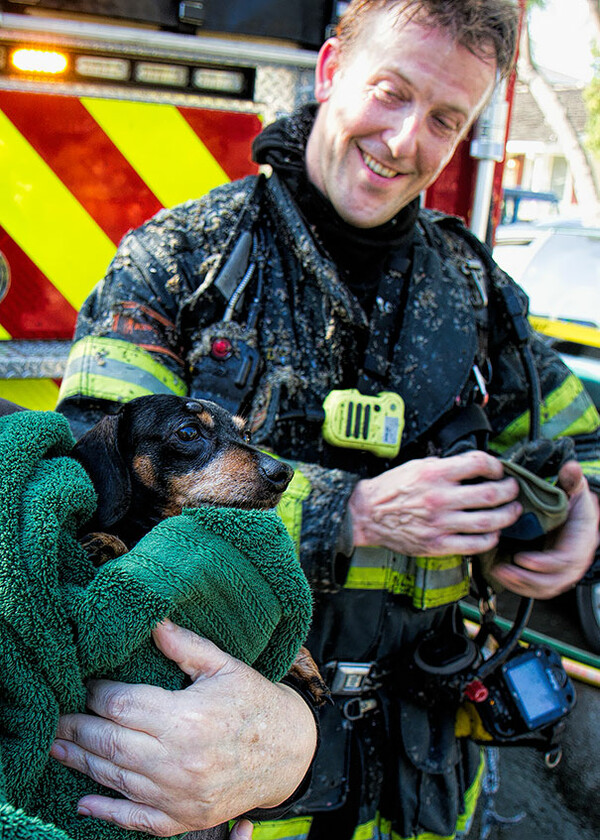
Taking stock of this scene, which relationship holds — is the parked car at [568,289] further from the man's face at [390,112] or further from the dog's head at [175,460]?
the dog's head at [175,460]

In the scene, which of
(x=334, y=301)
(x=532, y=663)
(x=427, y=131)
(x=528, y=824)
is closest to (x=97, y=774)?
(x=334, y=301)

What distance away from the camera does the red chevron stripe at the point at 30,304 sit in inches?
89.2

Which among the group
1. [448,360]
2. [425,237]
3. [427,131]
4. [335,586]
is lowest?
[335,586]

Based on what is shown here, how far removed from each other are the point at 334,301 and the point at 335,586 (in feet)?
2.32

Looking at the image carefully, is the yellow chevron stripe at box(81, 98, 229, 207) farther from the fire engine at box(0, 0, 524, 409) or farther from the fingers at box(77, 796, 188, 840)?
the fingers at box(77, 796, 188, 840)

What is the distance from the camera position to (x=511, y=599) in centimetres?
486

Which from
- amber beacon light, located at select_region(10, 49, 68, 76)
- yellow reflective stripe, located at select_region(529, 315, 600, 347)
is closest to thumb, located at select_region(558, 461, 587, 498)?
amber beacon light, located at select_region(10, 49, 68, 76)

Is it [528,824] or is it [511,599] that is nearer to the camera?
[528,824]

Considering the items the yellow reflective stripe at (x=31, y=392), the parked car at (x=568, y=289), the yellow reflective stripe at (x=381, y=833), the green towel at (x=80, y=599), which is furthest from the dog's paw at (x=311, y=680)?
the parked car at (x=568, y=289)

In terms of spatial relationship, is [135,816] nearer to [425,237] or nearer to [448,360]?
[448,360]

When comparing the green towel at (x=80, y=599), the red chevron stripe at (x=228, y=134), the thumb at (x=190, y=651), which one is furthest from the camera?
the red chevron stripe at (x=228, y=134)

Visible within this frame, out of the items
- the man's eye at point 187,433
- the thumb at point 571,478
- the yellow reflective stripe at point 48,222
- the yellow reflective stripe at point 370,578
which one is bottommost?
the yellow reflective stripe at point 370,578

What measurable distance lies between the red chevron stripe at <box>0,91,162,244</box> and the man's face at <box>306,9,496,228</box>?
2.61 ft

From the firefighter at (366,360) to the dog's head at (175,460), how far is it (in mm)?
122
